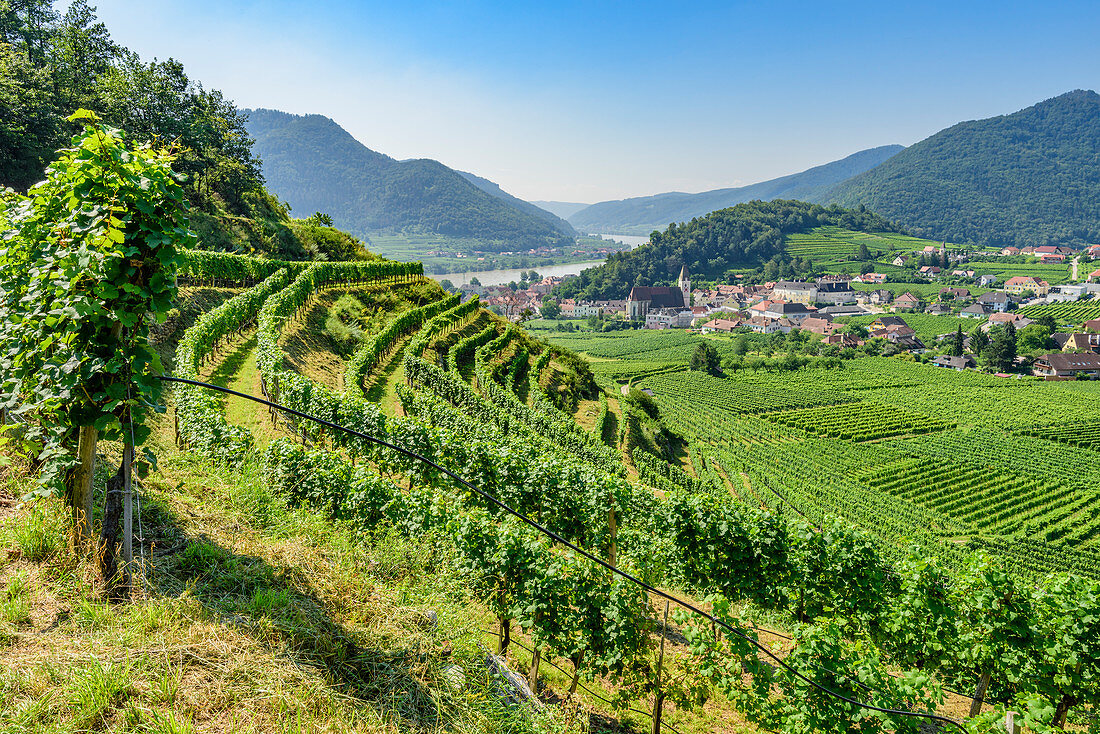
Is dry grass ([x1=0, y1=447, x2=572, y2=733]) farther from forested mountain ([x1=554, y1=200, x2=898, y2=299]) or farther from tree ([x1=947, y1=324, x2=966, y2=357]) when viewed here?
forested mountain ([x1=554, y1=200, x2=898, y2=299])

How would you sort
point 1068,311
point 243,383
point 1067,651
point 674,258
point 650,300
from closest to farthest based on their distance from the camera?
point 1067,651
point 243,383
point 1068,311
point 650,300
point 674,258

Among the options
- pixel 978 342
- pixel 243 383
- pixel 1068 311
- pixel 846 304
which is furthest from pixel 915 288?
pixel 243 383

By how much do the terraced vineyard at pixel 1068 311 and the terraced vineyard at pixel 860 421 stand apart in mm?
88587

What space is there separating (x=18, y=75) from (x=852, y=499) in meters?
59.1

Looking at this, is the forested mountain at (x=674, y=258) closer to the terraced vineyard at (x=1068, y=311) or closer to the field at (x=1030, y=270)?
the field at (x=1030, y=270)

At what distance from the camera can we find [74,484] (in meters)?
4.16

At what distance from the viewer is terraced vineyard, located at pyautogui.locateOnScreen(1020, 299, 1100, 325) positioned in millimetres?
116188

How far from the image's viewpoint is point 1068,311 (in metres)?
123

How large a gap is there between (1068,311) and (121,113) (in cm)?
17672

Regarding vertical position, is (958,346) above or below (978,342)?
below

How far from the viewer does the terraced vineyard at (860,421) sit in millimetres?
57094

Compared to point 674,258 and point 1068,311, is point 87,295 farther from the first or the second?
point 674,258

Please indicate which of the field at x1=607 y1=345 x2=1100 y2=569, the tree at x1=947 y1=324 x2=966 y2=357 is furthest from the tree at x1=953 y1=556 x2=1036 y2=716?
the tree at x1=947 y1=324 x2=966 y2=357

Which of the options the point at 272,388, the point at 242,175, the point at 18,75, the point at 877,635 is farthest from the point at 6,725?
the point at 242,175
